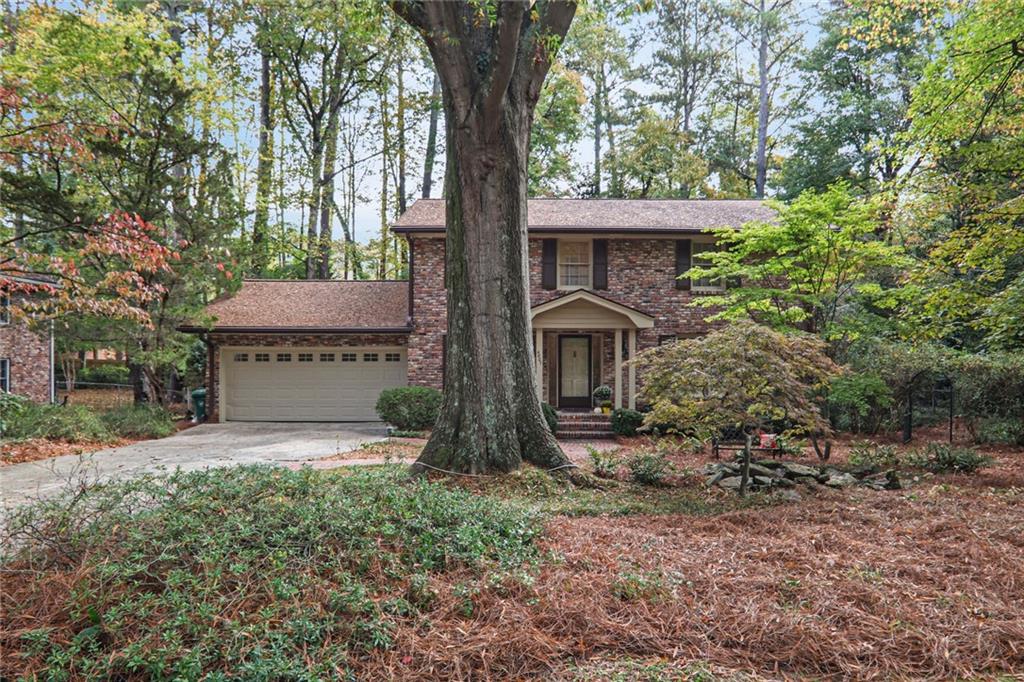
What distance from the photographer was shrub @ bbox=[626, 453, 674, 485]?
6762 millimetres

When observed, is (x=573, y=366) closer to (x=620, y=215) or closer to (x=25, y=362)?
(x=620, y=215)

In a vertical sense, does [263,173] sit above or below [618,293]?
above

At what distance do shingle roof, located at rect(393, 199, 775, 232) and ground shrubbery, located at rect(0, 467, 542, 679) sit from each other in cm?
1144

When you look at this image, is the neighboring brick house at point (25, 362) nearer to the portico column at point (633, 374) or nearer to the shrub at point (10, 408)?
the shrub at point (10, 408)

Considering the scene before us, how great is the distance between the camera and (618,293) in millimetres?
15672

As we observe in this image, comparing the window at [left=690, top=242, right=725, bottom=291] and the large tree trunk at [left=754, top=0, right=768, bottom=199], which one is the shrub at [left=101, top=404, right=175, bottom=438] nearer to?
the window at [left=690, top=242, right=725, bottom=291]

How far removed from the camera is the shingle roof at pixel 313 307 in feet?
51.2

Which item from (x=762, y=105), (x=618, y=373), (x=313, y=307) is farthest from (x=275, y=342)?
(x=762, y=105)

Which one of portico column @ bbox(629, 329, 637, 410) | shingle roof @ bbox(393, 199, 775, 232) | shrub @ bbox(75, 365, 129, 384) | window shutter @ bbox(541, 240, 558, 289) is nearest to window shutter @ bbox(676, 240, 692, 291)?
shingle roof @ bbox(393, 199, 775, 232)

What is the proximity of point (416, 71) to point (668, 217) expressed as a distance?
1481 centimetres

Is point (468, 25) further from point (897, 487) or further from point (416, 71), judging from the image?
point (416, 71)

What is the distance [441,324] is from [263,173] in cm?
1204

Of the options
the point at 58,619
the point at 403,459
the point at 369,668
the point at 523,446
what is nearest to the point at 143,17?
the point at 403,459

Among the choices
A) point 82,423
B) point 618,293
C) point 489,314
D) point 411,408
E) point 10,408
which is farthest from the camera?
point 618,293
